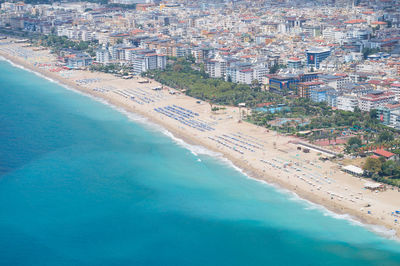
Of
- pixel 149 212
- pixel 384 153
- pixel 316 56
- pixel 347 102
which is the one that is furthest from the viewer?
pixel 316 56

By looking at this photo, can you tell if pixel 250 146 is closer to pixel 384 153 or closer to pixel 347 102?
pixel 384 153

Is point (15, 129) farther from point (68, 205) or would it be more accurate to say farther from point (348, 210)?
point (348, 210)

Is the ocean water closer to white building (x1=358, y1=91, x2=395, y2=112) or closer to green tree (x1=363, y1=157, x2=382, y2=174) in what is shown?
green tree (x1=363, y1=157, x2=382, y2=174)

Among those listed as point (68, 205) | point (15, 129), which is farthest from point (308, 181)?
point (15, 129)

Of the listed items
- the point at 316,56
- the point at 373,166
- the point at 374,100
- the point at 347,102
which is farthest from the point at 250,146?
the point at 316,56

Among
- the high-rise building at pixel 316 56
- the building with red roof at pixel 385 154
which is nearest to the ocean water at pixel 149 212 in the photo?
the building with red roof at pixel 385 154

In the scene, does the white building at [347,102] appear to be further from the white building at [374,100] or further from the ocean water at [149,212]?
the ocean water at [149,212]

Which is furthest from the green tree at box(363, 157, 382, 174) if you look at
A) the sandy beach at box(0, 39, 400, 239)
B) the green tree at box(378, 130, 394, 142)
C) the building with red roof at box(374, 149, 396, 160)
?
the green tree at box(378, 130, 394, 142)
